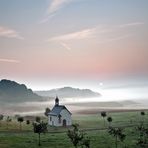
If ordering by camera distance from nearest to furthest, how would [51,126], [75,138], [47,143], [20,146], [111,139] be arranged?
[75,138]
[20,146]
[47,143]
[111,139]
[51,126]

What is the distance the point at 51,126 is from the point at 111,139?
165 feet

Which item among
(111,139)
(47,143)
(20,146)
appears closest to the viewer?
(20,146)

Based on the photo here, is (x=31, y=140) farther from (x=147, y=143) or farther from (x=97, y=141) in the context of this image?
(x=147, y=143)

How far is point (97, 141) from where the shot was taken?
314 ft

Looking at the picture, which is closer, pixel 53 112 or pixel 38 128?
pixel 38 128

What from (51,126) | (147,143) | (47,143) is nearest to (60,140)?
(47,143)

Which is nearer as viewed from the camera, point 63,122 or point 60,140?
point 60,140

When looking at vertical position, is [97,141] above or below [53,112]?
below

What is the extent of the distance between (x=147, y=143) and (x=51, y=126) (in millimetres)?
60825

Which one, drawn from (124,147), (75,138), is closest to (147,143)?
(124,147)

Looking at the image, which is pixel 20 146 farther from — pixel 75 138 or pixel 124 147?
pixel 124 147

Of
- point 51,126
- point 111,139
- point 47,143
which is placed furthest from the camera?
point 51,126

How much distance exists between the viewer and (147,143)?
93.9m

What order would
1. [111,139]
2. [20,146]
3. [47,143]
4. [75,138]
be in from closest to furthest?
[75,138] → [20,146] → [47,143] → [111,139]
